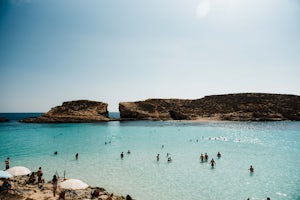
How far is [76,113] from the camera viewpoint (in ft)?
332

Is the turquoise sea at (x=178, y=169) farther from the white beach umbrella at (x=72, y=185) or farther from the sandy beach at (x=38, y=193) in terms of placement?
the white beach umbrella at (x=72, y=185)

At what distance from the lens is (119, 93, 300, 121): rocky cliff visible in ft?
353

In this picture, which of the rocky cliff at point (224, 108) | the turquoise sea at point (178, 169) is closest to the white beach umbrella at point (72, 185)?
the turquoise sea at point (178, 169)

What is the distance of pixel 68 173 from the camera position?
80.5 feet

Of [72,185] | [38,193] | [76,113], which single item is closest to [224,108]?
[76,113]

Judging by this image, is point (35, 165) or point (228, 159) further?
point (228, 159)

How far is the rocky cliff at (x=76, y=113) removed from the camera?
97.1 meters

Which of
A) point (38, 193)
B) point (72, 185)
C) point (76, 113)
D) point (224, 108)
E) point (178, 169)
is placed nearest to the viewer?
point (72, 185)

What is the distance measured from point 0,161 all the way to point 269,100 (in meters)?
116

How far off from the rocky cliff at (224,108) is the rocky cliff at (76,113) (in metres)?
11.9

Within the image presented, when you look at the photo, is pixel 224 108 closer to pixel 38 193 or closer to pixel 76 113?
pixel 76 113

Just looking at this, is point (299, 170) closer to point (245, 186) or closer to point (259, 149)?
point (245, 186)

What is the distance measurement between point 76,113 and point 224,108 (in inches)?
2684

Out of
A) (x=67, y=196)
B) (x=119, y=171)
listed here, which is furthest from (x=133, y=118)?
(x=67, y=196)
